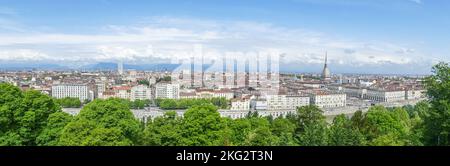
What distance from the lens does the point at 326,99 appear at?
41.9m

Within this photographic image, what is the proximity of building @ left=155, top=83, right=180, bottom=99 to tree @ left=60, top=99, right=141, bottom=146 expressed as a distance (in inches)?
1257

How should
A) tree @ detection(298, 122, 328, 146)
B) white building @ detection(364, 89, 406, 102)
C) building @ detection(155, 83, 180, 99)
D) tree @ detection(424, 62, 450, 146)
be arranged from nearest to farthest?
tree @ detection(424, 62, 450, 146) < tree @ detection(298, 122, 328, 146) < building @ detection(155, 83, 180, 99) < white building @ detection(364, 89, 406, 102)

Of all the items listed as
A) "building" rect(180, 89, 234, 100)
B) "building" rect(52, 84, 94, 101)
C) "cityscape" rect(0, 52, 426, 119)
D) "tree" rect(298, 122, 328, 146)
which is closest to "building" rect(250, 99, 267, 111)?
"cityscape" rect(0, 52, 426, 119)

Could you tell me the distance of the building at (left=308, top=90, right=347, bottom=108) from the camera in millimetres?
40594

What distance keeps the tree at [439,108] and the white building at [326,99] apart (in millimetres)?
33385

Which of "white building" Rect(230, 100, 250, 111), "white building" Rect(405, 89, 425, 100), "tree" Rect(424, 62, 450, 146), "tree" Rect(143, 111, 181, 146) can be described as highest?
"tree" Rect(424, 62, 450, 146)

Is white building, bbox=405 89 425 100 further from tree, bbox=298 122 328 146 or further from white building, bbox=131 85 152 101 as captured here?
tree, bbox=298 122 328 146

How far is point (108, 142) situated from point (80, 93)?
125ft

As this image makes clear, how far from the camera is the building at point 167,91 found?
4125cm
